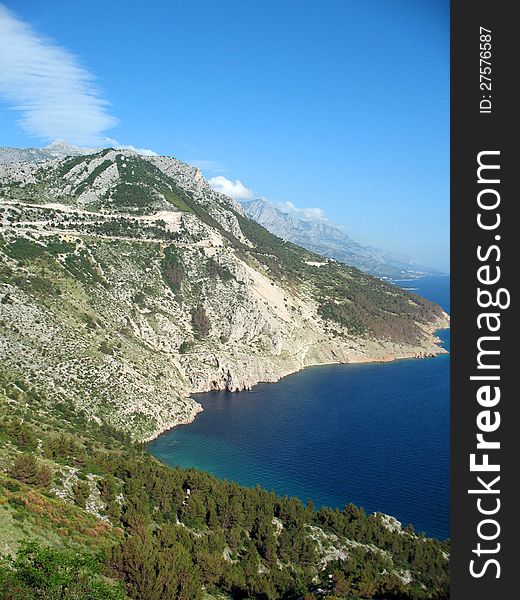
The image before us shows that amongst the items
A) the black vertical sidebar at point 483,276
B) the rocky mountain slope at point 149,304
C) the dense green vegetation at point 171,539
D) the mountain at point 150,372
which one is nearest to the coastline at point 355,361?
the rocky mountain slope at point 149,304

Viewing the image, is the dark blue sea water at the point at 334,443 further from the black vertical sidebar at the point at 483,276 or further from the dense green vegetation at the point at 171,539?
the black vertical sidebar at the point at 483,276

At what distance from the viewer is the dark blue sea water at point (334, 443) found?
46219mm

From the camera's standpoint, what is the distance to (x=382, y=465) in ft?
171

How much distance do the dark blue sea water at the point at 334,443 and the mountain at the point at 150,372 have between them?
476 centimetres

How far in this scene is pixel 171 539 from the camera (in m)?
27.8

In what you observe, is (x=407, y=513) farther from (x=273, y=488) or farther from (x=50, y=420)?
(x=50, y=420)

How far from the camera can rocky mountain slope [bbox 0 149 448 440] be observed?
5900 cm

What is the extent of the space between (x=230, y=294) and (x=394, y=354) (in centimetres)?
3961

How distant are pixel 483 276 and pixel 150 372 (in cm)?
6235

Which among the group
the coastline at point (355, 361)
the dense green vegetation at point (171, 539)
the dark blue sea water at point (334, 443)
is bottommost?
the dense green vegetation at point (171, 539)

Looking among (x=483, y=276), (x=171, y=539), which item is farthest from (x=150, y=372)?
(x=483, y=276)

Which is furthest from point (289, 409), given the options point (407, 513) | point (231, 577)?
point (231, 577)

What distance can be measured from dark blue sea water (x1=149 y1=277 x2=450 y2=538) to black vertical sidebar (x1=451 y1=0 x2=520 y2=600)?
3576cm

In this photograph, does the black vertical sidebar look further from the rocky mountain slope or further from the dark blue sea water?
the rocky mountain slope
